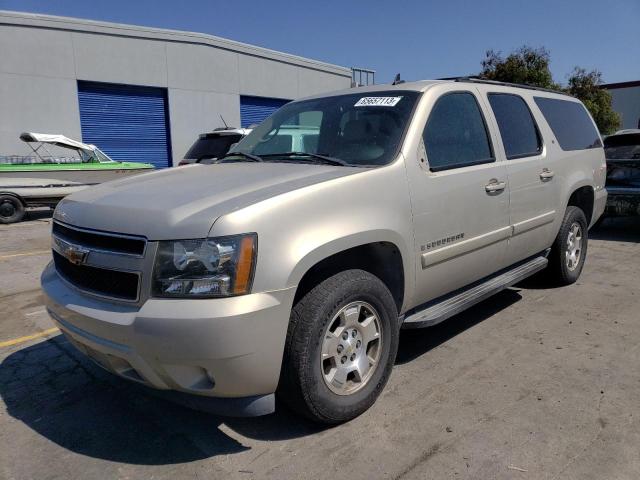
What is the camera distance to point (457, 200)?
3445mm

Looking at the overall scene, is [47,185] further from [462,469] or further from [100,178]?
[462,469]

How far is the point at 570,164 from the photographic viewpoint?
4.94m

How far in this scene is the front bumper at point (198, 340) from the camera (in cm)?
226

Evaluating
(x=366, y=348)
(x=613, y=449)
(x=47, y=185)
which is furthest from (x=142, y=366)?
(x=47, y=185)

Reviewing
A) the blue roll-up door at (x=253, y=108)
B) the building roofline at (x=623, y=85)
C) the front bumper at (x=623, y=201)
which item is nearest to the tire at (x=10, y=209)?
the blue roll-up door at (x=253, y=108)

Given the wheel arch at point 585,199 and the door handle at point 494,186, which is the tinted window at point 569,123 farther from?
the door handle at point 494,186

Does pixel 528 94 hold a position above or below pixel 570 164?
above

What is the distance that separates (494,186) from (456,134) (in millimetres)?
487

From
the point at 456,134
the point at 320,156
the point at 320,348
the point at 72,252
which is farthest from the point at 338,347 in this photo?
the point at 456,134

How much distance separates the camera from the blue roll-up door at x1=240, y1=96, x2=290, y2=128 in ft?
69.9

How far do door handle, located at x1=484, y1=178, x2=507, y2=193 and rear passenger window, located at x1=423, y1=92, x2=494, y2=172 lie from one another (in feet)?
0.55

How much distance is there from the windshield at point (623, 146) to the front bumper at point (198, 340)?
783 cm

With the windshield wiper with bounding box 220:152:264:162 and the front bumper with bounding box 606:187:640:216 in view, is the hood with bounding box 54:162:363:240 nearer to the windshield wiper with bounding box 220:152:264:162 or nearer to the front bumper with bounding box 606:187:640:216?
the windshield wiper with bounding box 220:152:264:162

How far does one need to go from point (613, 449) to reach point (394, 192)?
1.73 m
